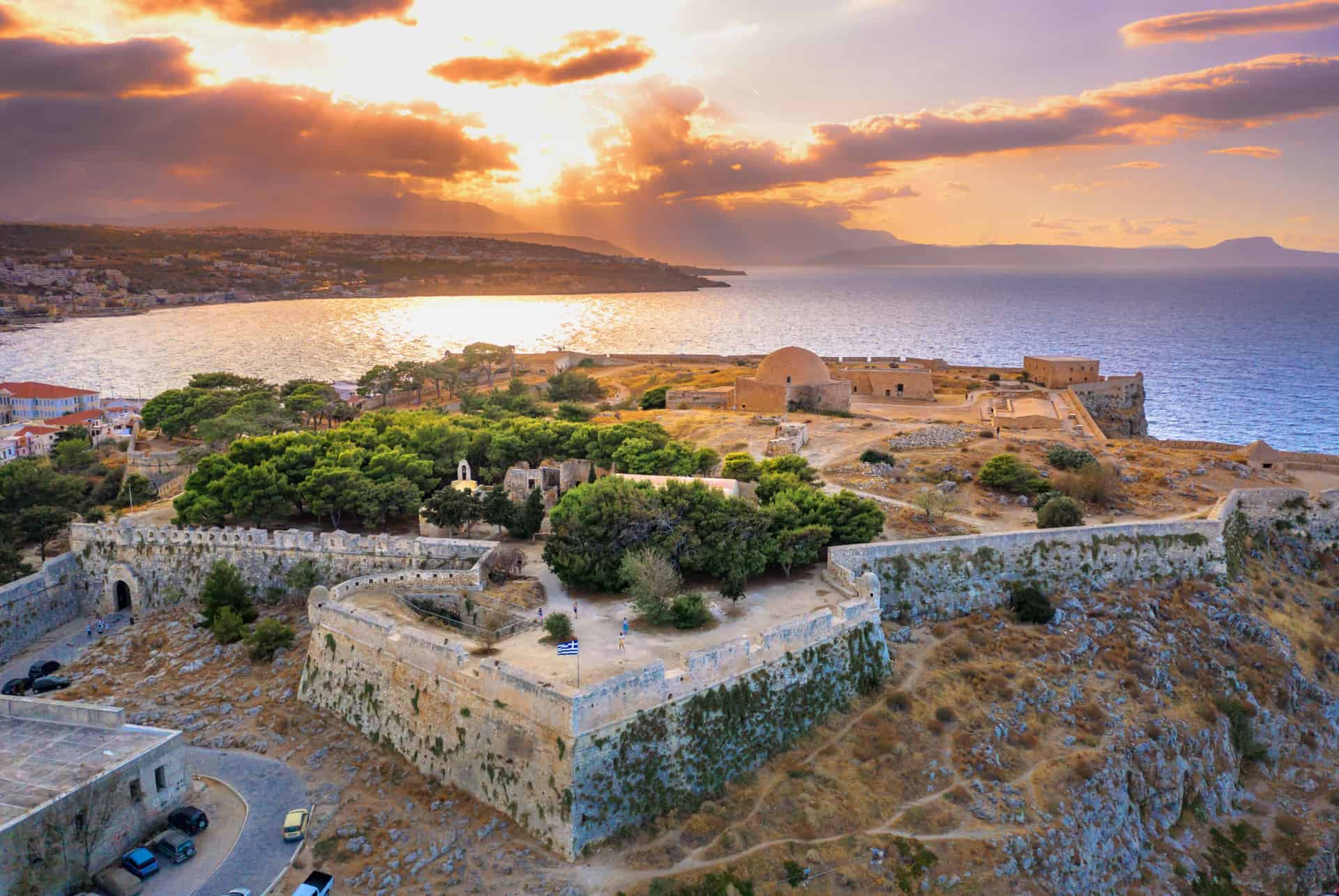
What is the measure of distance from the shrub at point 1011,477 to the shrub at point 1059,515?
4442mm

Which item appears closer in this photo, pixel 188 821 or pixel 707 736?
pixel 188 821

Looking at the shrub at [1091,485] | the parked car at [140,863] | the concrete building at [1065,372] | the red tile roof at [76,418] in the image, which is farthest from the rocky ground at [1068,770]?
the red tile roof at [76,418]

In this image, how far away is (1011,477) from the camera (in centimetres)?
3925

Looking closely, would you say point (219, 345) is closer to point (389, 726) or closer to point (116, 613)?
point (116, 613)

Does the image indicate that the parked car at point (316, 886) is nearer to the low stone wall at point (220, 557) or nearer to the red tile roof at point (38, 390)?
the low stone wall at point (220, 557)

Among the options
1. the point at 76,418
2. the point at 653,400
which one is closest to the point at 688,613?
the point at 653,400

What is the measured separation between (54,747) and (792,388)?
1813 inches

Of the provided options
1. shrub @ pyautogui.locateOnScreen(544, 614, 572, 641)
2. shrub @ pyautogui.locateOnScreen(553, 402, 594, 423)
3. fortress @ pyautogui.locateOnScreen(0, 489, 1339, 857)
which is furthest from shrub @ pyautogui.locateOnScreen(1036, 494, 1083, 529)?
shrub @ pyautogui.locateOnScreen(553, 402, 594, 423)

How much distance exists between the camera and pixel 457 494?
34.0 metres

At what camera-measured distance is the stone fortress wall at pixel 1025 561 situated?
99.2 feet

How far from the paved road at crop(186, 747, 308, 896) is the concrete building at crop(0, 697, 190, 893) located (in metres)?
1.29

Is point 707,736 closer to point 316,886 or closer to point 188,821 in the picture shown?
point 316,886

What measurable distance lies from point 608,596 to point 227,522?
18.8 meters

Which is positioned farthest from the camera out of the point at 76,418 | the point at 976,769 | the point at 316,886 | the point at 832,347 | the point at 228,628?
the point at 832,347
